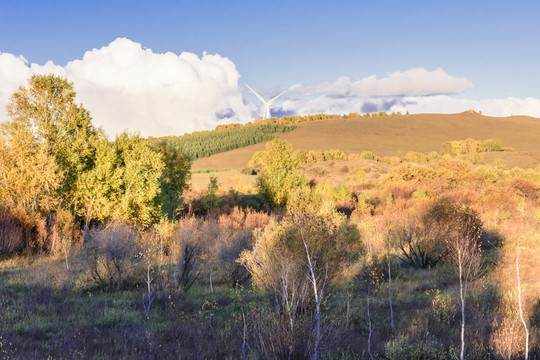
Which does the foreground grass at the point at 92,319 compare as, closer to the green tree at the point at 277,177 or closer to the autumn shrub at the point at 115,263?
the autumn shrub at the point at 115,263

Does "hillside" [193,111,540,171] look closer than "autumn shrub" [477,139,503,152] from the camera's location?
No

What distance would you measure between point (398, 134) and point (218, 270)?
98.5 m

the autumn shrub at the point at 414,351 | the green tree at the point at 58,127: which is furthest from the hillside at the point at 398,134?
the autumn shrub at the point at 414,351

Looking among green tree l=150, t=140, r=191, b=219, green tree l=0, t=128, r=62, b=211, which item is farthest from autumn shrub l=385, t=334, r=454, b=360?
green tree l=150, t=140, r=191, b=219

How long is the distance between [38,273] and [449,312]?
478 inches

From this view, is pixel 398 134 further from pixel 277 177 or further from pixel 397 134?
pixel 277 177

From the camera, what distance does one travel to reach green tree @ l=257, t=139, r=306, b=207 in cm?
3441

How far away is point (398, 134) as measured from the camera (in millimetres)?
104812

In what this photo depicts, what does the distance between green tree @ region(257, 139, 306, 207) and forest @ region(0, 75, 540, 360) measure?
9.22 feet

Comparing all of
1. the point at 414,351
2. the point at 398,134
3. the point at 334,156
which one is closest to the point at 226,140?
the point at 334,156

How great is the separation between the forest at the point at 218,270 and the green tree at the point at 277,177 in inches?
111

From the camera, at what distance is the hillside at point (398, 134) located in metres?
92.4

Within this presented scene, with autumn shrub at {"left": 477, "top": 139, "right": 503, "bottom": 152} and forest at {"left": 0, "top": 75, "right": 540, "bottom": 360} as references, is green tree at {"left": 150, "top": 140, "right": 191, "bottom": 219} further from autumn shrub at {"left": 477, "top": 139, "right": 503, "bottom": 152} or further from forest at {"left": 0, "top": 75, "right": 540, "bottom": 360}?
autumn shrub at {"left": 477, "top": 139, "right": 503, "bottom": 152}

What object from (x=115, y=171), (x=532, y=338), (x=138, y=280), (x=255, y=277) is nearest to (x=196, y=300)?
(x=255, y=277)
